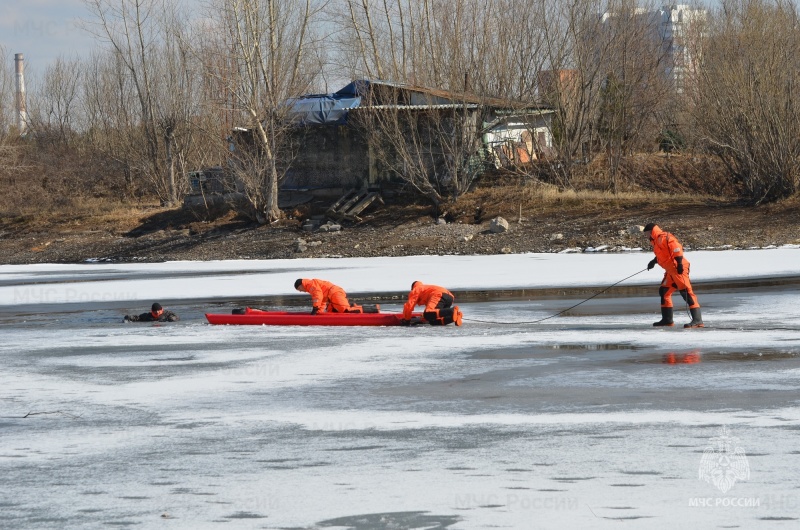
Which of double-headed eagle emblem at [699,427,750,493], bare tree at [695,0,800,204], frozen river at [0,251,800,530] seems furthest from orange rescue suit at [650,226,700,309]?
bare tree at [695,0,800,204]

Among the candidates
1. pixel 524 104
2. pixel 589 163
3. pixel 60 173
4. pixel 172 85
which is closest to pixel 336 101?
pixel 524 104

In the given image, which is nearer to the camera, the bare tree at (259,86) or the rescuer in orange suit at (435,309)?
the rescuer in orange suit at (435,309)

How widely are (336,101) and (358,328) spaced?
75.6 feet

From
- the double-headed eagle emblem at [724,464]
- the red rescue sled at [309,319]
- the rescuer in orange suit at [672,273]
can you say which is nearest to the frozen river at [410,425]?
the double-headed eagle emblem at [724,464]

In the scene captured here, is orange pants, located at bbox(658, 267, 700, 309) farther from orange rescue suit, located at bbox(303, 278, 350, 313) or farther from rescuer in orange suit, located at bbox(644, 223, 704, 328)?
orange rescue suit, located at bbox(303, 278, 350, 313)

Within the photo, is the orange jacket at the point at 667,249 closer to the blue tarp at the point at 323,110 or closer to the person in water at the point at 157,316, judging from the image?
the person in water at the point at 157,316

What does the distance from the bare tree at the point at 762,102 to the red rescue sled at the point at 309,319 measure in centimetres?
1981

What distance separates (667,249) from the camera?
42.9 feet

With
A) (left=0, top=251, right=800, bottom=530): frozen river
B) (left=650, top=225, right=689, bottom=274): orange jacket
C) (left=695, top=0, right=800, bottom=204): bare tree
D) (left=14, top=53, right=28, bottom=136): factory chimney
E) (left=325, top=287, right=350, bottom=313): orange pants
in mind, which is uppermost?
(left=14, top=53, right=28, bottom=136): factory chimney

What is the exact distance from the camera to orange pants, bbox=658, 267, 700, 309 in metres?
13.0

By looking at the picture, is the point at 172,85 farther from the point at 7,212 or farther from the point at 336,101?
the point at 336,101

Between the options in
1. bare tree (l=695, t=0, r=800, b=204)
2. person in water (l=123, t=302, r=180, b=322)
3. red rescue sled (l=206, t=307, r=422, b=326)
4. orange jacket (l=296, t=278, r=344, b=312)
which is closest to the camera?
red rescue sled (l=206, t=307, r=422, b=326)

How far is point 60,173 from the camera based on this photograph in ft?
170

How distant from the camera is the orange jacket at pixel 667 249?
42.6ft
